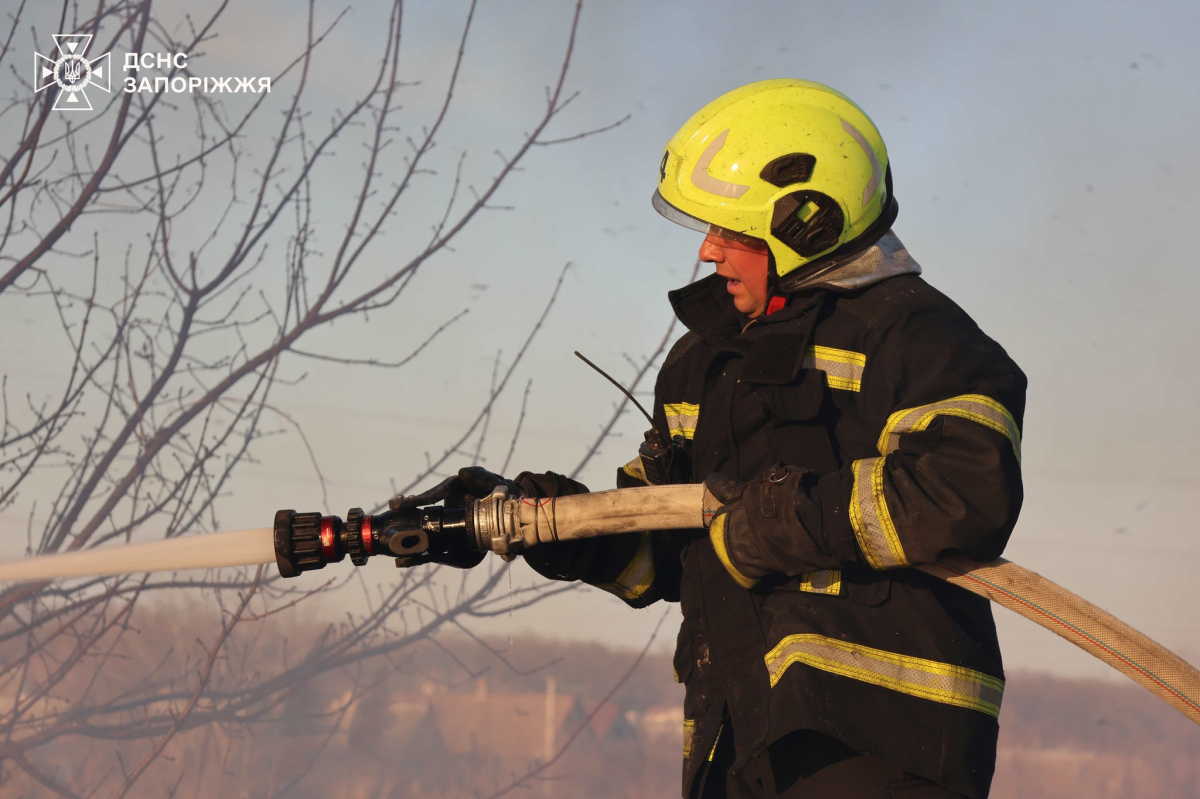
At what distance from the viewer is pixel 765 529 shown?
6.06 ft

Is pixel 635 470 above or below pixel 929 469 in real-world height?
above

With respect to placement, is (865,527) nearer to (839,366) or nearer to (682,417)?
(839,366)

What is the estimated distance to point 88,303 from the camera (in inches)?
189

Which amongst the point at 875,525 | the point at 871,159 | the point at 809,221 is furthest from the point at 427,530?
the point at 871,159

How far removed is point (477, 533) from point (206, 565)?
566 mm

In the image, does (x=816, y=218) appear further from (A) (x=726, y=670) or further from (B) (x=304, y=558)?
(B) (x=304, y=558)

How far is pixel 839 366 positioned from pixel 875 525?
384mm

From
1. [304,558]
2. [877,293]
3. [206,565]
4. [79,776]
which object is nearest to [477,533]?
[304,558]

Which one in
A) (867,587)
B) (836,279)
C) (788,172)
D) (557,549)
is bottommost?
(867,587)

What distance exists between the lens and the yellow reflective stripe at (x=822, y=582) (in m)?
1.96

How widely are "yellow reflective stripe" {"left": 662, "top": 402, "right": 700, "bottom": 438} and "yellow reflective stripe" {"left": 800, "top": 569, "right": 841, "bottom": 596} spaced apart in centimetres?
50

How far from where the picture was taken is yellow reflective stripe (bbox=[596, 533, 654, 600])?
254 cm

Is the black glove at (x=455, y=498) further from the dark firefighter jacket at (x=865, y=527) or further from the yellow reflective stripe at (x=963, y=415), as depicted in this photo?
the yellow reflective stripe at (x=963, y=415)

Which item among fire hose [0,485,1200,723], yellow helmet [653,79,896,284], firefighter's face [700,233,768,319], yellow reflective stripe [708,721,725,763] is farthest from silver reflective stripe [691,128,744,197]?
yellow reflective stripe [708,721,725,763]
